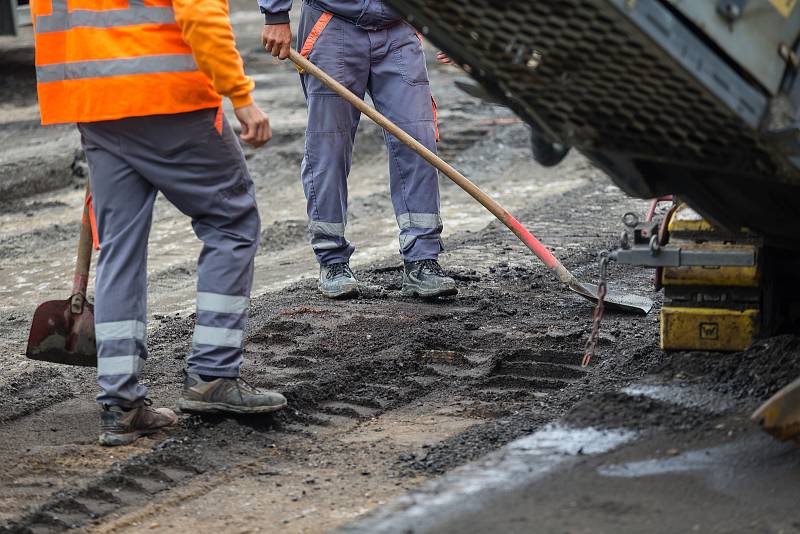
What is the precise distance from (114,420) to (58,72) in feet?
3.92

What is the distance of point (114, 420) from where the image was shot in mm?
4391

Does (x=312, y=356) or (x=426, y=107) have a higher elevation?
(x=426, y=107)

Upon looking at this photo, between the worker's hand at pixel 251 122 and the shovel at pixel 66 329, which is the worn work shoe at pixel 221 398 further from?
the worker's hand at pixel 251 122

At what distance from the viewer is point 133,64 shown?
13.6ft

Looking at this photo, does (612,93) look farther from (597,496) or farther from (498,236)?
(498,236)

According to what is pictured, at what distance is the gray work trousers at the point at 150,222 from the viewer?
4246 millimetres

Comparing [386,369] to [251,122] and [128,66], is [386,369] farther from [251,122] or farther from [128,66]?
[128,66]

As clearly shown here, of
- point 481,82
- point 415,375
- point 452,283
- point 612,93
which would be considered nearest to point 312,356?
point 415,375

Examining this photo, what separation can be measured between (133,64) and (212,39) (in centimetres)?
31

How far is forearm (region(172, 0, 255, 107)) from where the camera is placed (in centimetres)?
399

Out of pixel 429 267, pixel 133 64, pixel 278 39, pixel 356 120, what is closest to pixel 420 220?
pixel 429 267

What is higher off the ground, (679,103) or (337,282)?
(679,103)

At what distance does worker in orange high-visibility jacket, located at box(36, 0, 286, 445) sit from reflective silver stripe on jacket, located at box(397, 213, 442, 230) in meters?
1.95

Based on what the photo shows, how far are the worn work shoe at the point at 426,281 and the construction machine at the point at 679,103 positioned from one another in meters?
2.01
